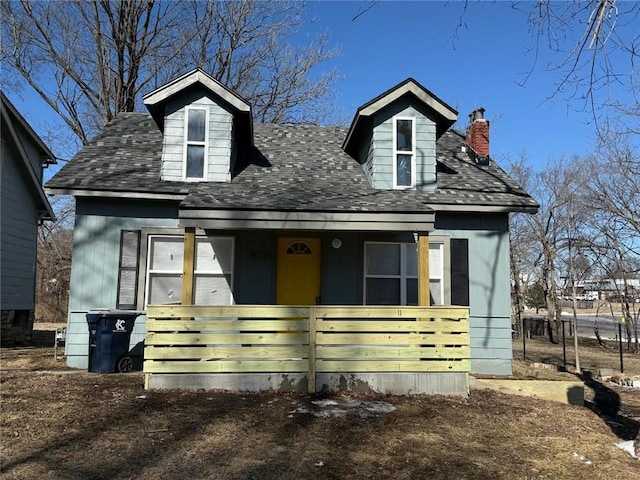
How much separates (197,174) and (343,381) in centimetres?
487

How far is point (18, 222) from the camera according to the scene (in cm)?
1446

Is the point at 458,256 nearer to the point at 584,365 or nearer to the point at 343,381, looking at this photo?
the point at 343,381

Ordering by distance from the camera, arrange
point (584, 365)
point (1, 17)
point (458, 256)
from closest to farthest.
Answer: point (458, 256) → point (584, 365) → point (1, 17)

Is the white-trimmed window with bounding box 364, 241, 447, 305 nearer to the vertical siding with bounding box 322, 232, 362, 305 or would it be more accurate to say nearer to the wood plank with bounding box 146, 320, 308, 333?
the vertical siding with bounding box 322, 232, 362, 305

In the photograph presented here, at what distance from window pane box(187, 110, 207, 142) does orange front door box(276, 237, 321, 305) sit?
2.55 metres

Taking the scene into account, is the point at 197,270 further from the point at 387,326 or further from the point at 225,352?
the point at 387,326

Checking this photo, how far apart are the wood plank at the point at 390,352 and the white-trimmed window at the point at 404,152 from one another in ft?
11.8

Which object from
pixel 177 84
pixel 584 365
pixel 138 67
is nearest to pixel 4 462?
pixel 177 84

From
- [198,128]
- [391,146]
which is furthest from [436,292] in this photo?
[198,128]

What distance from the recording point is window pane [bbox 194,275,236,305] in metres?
9.34

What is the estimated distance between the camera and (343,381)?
24.2 feet

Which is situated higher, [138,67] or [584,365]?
[138,67]

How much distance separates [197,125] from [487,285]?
6454mm

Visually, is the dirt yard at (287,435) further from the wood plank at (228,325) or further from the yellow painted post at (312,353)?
the wood plank at (228,325)
